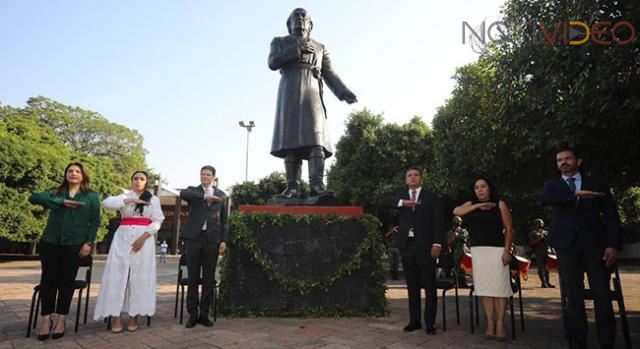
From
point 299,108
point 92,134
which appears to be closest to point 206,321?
point 299,108

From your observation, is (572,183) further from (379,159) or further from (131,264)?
(379,159)

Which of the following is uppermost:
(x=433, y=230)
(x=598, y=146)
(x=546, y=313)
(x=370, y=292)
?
(x=598, y=146)

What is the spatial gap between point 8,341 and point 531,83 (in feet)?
26.8

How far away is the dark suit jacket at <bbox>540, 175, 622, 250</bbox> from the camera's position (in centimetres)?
381

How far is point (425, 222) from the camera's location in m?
4.91

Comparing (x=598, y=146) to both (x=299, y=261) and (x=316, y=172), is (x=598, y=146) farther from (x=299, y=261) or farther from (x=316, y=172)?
(x=299, y=261)

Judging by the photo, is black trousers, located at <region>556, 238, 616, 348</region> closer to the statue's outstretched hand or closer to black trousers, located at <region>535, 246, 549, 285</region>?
the statue's outstretched hand

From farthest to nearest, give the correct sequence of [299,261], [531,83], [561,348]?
1. [531,83]
2. [299,261]
3. [561,348]

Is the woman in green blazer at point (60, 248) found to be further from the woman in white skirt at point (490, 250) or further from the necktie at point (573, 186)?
the necktie at point (573, 186)

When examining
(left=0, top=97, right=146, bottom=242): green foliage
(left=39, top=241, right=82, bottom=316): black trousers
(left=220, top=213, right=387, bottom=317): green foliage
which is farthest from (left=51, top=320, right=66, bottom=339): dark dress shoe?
(left=0, top=97, right=146, bottom=242): green foliage

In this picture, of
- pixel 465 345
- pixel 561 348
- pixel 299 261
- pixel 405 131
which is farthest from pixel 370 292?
pixel 405 131

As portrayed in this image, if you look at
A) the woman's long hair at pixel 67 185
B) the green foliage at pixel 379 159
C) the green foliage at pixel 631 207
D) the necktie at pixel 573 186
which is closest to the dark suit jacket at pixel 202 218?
the woman's long hair at pixel 67 185

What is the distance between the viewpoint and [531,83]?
6680mm

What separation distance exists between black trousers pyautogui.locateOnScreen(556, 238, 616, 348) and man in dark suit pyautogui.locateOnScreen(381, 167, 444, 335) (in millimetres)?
1358
